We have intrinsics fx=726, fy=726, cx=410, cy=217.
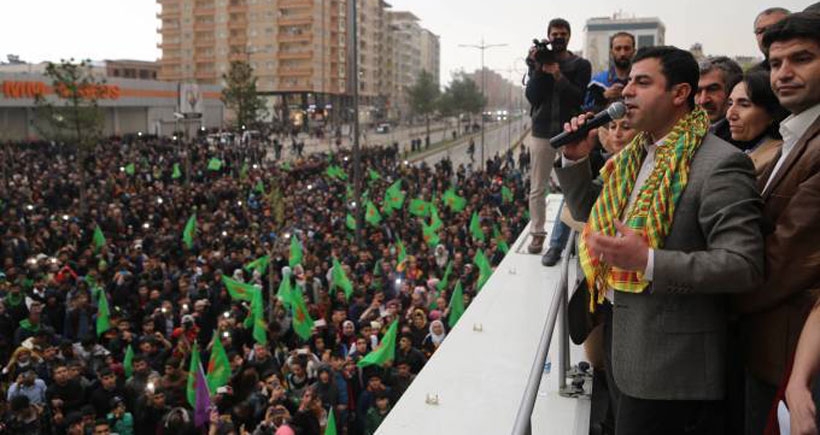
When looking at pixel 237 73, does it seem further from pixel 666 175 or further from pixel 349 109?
pixel 666 175

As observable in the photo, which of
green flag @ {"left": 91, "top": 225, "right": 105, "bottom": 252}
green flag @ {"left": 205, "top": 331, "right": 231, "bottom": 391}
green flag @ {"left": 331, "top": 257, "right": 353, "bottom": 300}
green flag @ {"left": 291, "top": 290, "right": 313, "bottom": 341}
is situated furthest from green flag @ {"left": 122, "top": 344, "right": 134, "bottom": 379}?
green flag @ {"left": 91, "top": 225, "right": 105, "bottom": 252}

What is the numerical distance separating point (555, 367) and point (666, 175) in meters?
2.19

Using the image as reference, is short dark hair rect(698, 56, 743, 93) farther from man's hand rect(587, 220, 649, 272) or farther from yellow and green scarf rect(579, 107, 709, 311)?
man's hand rect(587, 220, 649, 272)

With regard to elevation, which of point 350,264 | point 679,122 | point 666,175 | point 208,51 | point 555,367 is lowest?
point 350,264

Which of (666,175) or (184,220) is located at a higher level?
(666,175)

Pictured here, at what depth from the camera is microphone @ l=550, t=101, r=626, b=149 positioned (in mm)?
2455

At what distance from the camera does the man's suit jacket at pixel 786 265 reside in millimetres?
1871

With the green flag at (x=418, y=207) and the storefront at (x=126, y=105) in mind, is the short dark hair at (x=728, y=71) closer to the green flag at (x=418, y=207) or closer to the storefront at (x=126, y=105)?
the green flag at (x=418, y=207)

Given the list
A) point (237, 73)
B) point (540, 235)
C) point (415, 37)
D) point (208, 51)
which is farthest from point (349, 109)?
point (540, 235)

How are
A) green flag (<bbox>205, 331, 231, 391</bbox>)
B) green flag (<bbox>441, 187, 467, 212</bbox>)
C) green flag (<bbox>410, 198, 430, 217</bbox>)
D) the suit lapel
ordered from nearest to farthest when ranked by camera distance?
the suit lapel, green flag (<bbox>205, 331, 231, 391</bbox>), green flag (<bbox>410, 198, 430, 217</bbox>), green flag (<bbox>441, 187, 467, 212</bbox>)

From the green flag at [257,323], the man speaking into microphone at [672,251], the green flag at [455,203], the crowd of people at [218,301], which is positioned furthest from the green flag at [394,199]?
the man speaking into microphone at [672,251]

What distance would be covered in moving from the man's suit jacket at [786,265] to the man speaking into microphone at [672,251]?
2.1 inches

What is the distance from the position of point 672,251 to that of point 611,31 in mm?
128603

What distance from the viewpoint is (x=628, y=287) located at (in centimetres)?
219
